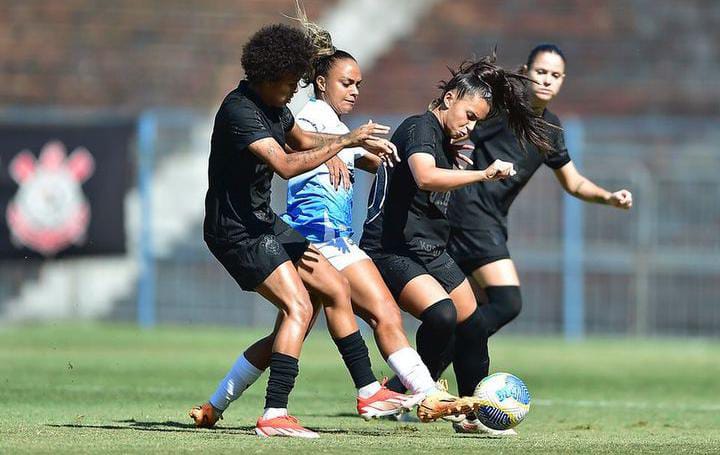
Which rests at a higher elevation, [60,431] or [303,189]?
[303,189]

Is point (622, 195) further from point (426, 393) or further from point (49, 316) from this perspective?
point (49, 316)

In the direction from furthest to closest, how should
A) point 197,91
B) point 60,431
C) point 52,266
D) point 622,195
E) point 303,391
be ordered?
point 197,91, point 52,266, point 303,391, point 622,195, point 60,431

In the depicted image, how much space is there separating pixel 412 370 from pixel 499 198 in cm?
254

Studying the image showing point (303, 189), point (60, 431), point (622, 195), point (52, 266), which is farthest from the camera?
point (52, 266)

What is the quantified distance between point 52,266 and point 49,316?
0.79 metres

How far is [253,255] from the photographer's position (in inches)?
283

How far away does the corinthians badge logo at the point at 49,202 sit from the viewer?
16625mm

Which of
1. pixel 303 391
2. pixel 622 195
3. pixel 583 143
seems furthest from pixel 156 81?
pixel 622 195

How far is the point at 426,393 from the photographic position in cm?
738

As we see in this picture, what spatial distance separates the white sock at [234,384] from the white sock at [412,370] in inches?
28.8

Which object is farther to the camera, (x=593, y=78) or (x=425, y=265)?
(x=593, y=78)

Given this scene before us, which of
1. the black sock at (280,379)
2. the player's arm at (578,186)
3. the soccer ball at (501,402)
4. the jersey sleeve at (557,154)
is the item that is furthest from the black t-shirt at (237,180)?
the player's arm at (578,186)

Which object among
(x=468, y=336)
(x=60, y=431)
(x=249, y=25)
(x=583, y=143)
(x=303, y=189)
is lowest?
(x=60, y=431)

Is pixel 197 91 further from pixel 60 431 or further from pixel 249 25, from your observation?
pixel 60 431
